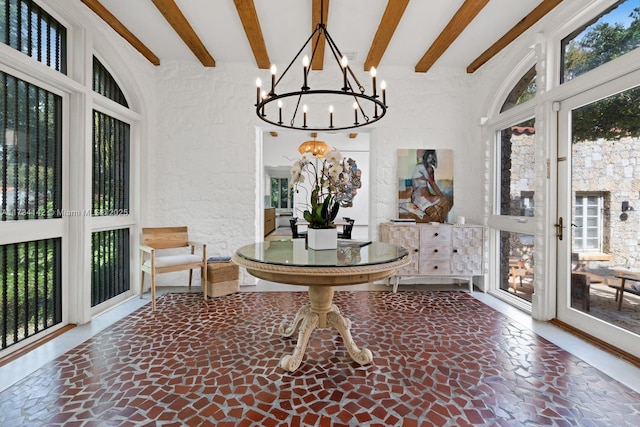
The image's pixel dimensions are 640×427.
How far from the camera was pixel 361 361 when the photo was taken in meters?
2.00

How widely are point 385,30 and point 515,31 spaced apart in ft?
4.63

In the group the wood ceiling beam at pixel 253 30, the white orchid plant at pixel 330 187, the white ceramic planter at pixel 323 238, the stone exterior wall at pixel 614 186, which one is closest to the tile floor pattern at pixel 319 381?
the white ceramic planter at pixel 323 238

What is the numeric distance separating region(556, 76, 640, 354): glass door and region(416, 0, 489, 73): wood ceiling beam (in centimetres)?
123

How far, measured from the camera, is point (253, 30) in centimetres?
301

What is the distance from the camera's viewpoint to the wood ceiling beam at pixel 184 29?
266 cm

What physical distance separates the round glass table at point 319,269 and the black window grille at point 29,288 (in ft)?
5.94

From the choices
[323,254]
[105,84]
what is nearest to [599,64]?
[323,254]

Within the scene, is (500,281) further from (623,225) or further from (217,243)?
(217,243)

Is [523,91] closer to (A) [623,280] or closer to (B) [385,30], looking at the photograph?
(B) [385,30]

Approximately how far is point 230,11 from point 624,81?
3.42m

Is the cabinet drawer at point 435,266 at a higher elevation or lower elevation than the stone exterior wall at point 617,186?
lower

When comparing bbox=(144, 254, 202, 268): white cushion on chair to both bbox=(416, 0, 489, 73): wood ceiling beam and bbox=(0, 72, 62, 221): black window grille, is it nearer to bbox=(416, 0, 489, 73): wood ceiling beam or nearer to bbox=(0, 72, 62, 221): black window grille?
bbox=(0, 72, 62, 221): black window grille

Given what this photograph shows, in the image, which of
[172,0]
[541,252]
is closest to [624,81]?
[541,252]

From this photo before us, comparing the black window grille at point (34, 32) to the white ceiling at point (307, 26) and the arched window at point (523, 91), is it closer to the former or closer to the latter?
the white ceiling at point (307, 26)
